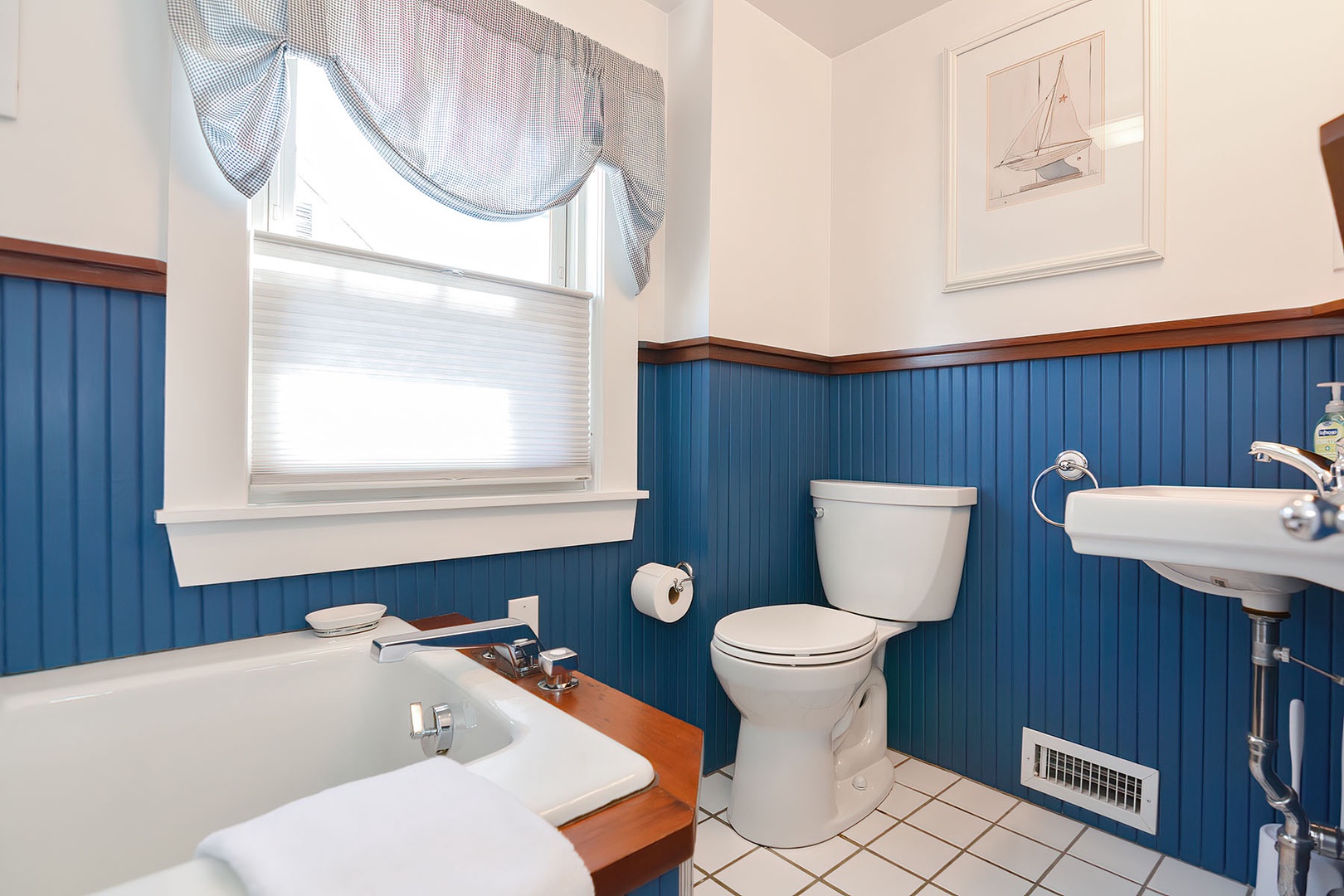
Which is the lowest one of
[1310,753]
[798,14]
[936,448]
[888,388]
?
[1310,753]

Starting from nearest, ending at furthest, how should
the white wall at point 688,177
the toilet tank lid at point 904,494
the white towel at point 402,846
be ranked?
the white towel at point 402,846 < the toilet tank lid at point 904,494 < the white wall at point 688,177

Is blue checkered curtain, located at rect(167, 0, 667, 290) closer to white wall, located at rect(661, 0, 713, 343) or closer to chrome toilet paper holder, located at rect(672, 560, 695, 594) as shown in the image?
white wall, located at rect(661, 0, 713, 343)

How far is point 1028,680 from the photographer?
5.91ft

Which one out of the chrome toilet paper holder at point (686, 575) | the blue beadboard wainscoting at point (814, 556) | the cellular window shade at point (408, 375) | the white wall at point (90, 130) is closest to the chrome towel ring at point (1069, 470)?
the blue beadboard wainscoting at point (814, 556)

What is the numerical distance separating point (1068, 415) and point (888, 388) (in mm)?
533

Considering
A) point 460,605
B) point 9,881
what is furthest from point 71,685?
point 460,605

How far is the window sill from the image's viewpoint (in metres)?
1.23

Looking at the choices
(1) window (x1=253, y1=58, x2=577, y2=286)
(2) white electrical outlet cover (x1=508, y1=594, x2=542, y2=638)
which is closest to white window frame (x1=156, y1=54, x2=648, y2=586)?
(1) window (x1=253, y1=58, x2=577, y2=286)

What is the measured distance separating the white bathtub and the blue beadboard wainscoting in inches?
5.6

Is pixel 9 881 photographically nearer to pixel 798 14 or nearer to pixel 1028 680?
pixel 1028 680

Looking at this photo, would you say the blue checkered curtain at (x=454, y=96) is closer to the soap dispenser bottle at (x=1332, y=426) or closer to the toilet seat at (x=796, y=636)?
the toilet seat at (x=796, y=636)

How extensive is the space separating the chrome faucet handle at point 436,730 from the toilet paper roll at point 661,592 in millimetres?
757

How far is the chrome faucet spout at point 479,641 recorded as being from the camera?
3.77 ft

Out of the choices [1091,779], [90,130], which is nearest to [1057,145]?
[1091,779]
